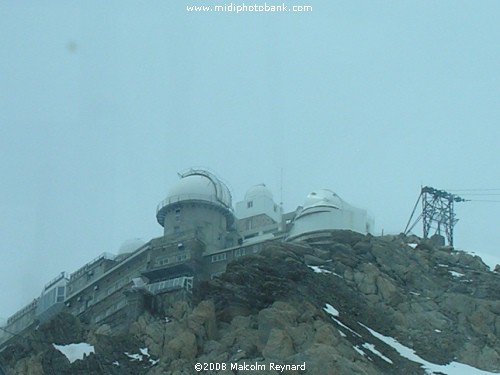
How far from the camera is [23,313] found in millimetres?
103000

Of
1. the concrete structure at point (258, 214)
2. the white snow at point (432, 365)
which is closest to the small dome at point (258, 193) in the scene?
the concrete structure at point (258, 214)

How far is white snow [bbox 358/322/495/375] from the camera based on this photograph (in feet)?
212

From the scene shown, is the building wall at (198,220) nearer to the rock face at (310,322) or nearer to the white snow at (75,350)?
the rock face at (310,322)

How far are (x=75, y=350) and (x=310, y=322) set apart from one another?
57.9ft

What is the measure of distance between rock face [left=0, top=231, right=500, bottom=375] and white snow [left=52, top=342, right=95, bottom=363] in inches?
22.7

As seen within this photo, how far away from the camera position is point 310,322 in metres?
64.1

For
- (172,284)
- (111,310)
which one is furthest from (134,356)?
(111,310)

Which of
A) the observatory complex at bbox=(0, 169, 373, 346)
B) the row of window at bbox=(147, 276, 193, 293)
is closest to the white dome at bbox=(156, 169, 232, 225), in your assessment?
the observatory complex at bbox=(0, 169, 373, 346)

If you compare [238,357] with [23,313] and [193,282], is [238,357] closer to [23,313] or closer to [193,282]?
[193,282]

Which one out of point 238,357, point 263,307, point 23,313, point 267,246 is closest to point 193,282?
point 267,246

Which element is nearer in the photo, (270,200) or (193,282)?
(193,282)

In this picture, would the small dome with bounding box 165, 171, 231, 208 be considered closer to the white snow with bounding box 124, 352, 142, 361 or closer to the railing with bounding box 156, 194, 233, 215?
the railing with bounding box 156, 194, 233, 215

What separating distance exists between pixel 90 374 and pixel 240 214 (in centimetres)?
3637

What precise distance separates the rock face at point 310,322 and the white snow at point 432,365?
0.49 m
